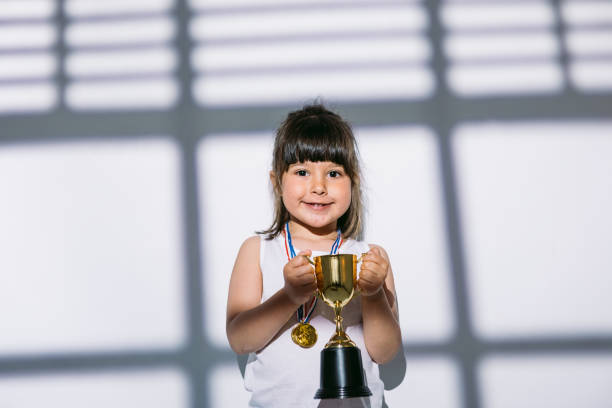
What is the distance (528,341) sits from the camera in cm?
157

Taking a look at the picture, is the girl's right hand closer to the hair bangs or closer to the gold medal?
the gold medal

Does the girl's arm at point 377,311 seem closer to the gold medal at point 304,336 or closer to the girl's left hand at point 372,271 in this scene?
the girl's left hand at point 372,271

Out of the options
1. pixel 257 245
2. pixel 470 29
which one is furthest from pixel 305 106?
pixel 470 29

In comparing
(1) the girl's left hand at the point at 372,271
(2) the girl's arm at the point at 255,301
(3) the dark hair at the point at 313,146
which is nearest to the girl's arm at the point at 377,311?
(1) the girl's left hand at the point at 372,271

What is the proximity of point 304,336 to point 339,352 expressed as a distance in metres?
0.20

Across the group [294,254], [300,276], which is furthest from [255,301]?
[300,276]

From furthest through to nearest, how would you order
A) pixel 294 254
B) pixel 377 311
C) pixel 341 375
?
1. pixel 294 254
2. pixel 377 311
3. pixel 341 375

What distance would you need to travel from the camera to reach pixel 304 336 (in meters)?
1.31

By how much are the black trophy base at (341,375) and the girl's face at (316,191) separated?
1.11 feet

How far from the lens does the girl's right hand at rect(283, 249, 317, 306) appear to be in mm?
1128

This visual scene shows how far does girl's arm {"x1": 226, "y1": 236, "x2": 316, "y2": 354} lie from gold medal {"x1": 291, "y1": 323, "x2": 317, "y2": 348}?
0.05 meters

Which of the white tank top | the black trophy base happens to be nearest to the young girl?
the white tank top

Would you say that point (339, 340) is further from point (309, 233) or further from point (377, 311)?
point (309, 233)

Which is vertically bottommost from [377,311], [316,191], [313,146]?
[377,311]
